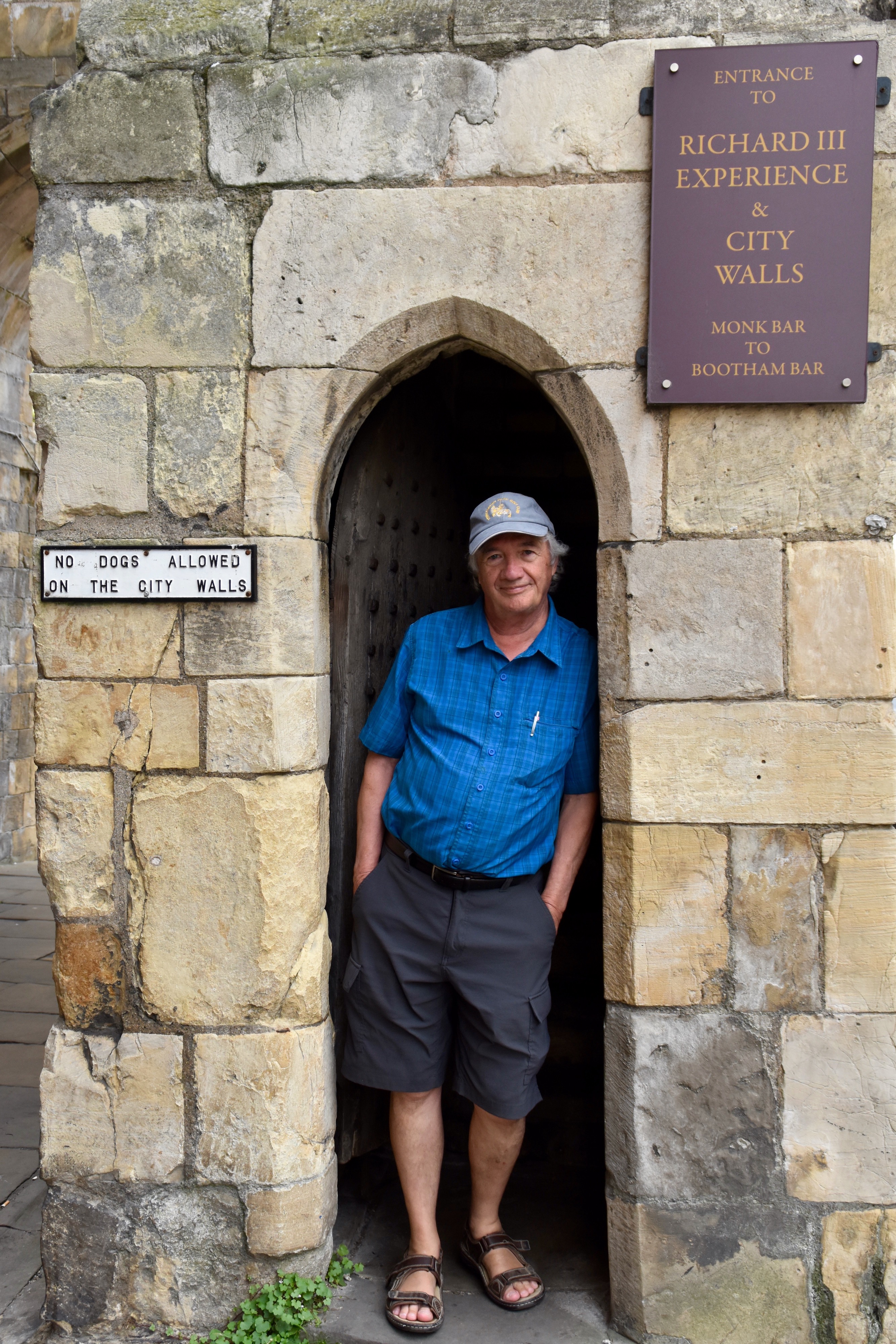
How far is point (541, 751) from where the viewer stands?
2211 millimetres

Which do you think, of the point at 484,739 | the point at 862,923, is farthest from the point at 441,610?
the point at 862,923

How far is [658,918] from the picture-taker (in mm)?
2141

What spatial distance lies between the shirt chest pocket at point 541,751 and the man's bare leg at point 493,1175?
818mm

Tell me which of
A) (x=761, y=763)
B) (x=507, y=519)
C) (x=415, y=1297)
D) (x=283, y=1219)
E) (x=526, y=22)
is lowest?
(x=415, y=1297)

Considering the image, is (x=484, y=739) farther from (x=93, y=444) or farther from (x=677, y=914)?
(x=93, y=444)

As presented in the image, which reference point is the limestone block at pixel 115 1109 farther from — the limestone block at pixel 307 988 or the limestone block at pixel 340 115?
the limestone block at pixel 340 115

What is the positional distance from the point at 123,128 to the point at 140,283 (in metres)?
0.36

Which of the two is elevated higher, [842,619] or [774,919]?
[842,619]

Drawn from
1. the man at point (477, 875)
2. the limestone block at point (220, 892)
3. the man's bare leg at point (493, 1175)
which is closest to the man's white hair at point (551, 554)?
the man at point (477, 875)

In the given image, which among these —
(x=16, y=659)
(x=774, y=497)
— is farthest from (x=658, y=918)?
(x=16, y=659)

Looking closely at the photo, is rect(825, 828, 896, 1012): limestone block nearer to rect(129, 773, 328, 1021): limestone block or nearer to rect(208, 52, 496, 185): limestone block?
rect(129, 773, 328, 1021): limestone block

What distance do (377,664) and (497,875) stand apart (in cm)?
79

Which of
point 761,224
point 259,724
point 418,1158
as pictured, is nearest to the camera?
point 761,224

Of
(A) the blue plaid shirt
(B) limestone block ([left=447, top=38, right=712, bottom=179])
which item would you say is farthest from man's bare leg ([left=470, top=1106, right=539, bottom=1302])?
(B) limestone block ([left=447, top=38, right=712, bottom=179])
